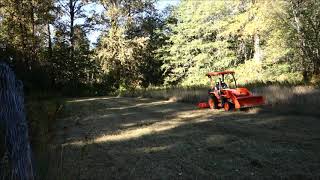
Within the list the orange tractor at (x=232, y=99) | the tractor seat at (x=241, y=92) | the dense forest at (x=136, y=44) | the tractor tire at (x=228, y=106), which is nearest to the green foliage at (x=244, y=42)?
the dense forest at (x=136, y=44)

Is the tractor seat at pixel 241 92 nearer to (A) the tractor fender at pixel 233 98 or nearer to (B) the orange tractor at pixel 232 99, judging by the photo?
(B) the orange tractor at pixel 232 99

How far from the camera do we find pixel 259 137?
9.11 metres

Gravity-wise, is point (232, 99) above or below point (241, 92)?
below

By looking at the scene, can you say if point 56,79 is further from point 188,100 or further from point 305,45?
point 305,45

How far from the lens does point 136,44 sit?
1441 inches

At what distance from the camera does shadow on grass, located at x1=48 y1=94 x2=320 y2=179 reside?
6398mm

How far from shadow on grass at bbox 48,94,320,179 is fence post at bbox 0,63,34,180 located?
130 cm

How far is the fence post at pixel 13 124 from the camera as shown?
3027 millimetres

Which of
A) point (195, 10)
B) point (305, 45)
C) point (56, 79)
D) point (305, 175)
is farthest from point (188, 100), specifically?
point (56, 79)

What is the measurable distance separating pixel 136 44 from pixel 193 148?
28.9 meters

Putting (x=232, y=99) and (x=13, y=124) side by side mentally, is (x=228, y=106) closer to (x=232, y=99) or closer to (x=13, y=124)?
(x=232, y=99)

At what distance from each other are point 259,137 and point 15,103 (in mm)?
6969

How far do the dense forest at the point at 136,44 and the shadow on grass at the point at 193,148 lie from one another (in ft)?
50.4

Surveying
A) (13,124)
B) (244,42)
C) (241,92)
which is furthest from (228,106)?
(244,42)
